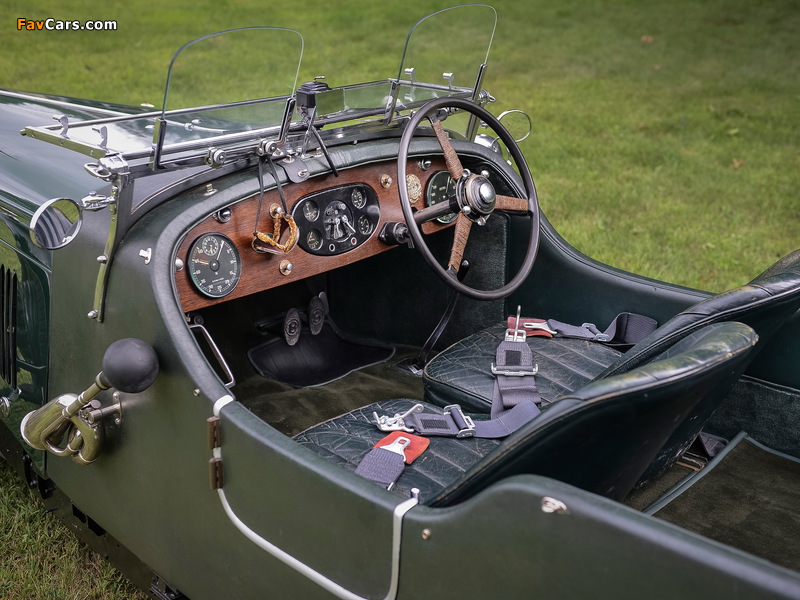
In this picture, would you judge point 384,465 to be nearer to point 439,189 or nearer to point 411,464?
point 411,464

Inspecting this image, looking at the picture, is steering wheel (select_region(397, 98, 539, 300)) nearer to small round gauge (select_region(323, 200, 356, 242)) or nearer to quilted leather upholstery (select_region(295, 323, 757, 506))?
small round gauge (select_region(323, 200, 356, 242))

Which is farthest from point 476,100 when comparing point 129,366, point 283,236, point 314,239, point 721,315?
point 129,366

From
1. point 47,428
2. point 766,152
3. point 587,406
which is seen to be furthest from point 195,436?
point 766,152

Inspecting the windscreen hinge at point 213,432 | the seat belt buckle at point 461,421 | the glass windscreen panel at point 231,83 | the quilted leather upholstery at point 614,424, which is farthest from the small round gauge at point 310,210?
the quilted leather upholstery at point 614,424

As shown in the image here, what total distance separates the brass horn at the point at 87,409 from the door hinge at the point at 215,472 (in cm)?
25

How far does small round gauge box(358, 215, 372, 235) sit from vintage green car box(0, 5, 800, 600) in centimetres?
2

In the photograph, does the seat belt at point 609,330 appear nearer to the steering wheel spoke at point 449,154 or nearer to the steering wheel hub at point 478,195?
the steering wheel hub at point 478,195

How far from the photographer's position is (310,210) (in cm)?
283

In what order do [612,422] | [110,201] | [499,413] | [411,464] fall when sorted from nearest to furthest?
1. [612,422]
2. [110,201]
3. [411,464]
4. [499,413]

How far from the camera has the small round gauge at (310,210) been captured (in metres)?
2.82

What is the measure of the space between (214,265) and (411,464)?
0.83 meters

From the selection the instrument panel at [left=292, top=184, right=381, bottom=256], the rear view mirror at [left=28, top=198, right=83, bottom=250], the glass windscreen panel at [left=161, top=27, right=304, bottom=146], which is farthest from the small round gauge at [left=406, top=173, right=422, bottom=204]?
the rear view mirror at [left=28, top=198, right=83, bottom=250]

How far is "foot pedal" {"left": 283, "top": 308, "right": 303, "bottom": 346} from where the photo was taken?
353cm

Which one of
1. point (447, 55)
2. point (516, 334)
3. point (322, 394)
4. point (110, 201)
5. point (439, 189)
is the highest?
point (447, 55)
